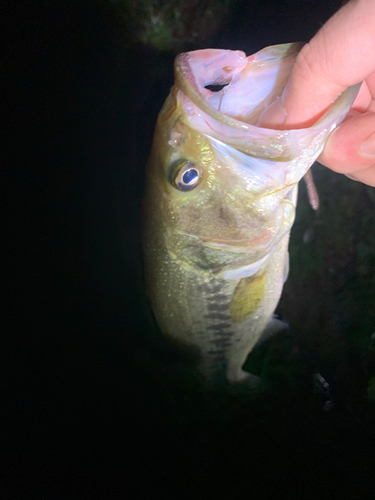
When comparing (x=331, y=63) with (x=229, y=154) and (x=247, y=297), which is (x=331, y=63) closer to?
(x=229, y=154)

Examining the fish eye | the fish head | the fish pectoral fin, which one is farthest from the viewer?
the fish pectoral fin

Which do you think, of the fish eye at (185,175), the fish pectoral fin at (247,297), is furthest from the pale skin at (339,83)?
the fish pectoral fin at (247,297)

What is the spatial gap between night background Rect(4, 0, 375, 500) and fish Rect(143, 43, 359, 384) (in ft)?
3.22

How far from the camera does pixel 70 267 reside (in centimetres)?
300

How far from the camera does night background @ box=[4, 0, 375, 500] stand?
2.42 meters

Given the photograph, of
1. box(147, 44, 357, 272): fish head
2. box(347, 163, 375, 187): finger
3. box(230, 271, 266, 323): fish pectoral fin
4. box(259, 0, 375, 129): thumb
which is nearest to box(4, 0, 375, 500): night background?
box(230, 271, 266, 323): fish pectoral fin

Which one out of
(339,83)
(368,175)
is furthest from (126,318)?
(339,83)

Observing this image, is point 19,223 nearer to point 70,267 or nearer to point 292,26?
point 70,267

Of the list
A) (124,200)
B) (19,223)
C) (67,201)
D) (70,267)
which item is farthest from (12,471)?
(124,200)

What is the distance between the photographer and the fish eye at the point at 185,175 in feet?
3.40

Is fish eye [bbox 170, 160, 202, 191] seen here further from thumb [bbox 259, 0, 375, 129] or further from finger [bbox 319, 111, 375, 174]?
finger [bbox 319, 111, 375, 174]

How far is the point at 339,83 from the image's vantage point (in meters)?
0.76

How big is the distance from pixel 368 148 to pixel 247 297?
99 centimetres

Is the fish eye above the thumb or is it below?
below
